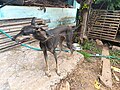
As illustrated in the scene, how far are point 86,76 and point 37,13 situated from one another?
11.4 feet

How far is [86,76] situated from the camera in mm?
3244

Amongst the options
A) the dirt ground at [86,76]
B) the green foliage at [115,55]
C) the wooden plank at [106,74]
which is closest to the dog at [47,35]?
the dirt ground at [86,76]

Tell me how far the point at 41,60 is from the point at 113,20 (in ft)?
10.4

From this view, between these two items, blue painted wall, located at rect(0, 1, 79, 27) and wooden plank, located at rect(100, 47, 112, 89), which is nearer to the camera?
wooden plank, located at rect(100, 47, 112, 89)

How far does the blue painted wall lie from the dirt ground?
2.56 metres

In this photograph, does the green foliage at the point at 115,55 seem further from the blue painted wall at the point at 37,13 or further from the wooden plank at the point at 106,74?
the blue painted wall at the point at 37,13

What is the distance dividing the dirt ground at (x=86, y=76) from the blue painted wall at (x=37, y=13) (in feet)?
8.39

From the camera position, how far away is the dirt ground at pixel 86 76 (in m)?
2.92

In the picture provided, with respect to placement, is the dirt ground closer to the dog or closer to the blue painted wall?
the dog

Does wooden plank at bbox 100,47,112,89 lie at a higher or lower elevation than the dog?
lower

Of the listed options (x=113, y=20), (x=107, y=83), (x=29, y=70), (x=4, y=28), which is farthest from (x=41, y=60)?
(x=113, y=20)

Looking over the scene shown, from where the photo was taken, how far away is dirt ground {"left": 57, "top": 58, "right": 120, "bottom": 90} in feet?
9.60

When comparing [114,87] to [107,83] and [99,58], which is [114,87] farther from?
[99,58]

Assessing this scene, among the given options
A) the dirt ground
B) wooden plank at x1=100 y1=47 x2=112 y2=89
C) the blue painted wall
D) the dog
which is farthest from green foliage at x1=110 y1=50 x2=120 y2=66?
the blue painted wall
